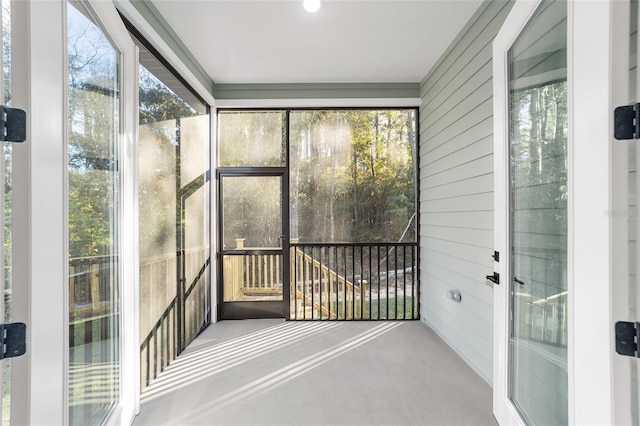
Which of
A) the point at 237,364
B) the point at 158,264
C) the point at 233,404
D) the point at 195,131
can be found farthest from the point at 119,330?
the point at 195,131

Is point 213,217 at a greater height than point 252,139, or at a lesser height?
lesser

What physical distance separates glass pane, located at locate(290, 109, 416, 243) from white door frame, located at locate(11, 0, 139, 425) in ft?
7.76

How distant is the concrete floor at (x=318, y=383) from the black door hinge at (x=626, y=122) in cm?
169

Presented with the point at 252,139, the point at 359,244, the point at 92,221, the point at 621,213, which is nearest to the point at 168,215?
the point at 92,221

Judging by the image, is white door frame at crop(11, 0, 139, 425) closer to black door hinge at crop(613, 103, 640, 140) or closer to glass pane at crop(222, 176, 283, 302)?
black door hinge at crop(613, 103, 640, 140)

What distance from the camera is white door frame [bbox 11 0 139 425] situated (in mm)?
866

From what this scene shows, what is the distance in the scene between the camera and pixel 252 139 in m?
3.30

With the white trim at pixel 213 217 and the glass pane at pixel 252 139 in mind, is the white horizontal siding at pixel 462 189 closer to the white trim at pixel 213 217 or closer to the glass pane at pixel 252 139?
the glass pane at pixel 252 139

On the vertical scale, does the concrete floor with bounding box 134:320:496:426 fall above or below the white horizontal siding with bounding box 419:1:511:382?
below

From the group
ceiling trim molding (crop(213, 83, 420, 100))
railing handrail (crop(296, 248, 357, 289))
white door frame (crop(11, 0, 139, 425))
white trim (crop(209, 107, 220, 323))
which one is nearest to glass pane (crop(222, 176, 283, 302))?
white trim (crop(209, 107, 220, 323))

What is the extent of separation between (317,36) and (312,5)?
0.46 metres

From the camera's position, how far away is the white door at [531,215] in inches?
44.5

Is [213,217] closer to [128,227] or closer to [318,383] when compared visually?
[128,227]

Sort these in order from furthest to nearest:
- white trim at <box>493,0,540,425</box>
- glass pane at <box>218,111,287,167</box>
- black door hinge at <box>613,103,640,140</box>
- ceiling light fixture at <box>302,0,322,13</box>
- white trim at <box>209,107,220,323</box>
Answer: glass pane at <box>218,111,287,167</box>, white trim at <box>209,107,220,323</box>, ceiling light fixture at <box>302,0,322,13</box>, white trim at <box>493,0,540,425</box>, black door hinge at <box>613,103,640,140</box>
